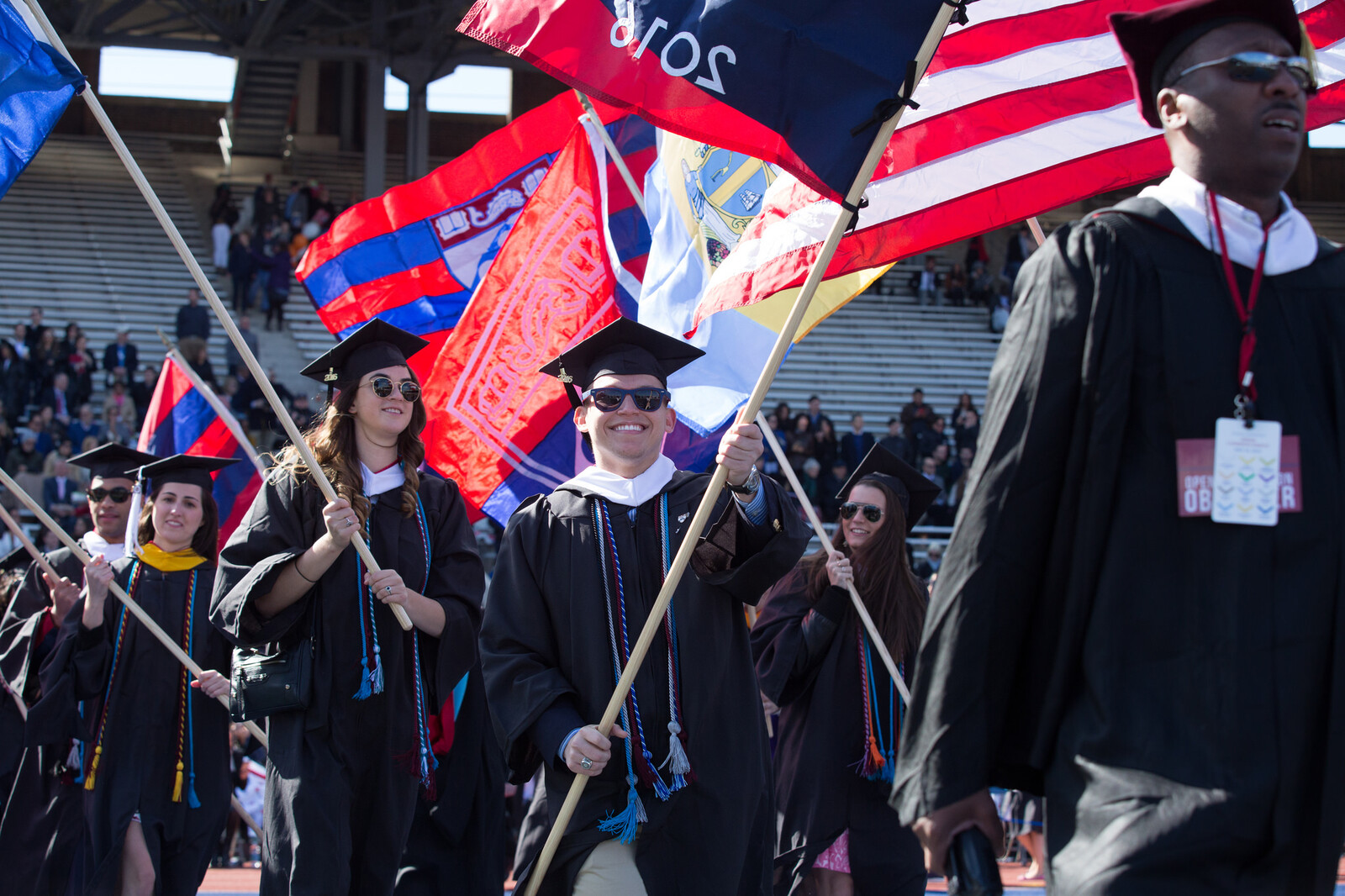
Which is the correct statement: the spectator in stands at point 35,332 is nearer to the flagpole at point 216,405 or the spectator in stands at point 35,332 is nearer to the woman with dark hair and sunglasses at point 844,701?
the flagpole at point 216,405

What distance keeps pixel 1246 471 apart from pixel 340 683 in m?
3.56

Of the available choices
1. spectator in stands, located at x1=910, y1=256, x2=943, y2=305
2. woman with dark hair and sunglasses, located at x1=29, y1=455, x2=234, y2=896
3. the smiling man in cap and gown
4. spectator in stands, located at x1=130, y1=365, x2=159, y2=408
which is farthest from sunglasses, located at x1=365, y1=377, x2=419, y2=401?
spectator in stands, located at x1=910, y1=256, x2=943, y2=305

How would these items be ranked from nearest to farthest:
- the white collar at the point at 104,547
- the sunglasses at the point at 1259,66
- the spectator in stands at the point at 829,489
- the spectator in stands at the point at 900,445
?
1. the sunglasses at the point at 1259,66
2. the white collar at the point at 104,547
3. the spectator in stands at the point at 829,489
4. the spectator in stands at the point at 900,445

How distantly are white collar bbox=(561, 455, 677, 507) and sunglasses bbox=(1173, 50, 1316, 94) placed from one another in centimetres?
243

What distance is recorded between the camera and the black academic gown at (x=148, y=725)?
6914 millimetres

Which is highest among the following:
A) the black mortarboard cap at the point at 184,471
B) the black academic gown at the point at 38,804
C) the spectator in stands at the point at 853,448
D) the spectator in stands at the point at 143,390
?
the spectator in stands at the point at 143,390

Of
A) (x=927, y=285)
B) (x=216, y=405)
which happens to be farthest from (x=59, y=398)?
(x=927, y=285)

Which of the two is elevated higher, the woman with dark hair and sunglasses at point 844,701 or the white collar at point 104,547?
the white collar at point 104,547

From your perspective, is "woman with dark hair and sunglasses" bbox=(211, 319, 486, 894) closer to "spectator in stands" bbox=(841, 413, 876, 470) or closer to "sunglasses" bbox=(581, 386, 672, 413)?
"sunglasses" bbox=(581, 386, 672, 413)

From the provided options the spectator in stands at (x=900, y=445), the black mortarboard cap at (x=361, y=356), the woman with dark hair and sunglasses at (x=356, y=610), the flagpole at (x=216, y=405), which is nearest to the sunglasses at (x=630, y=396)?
the woman with dark hair and sunglasses at (x=356, y=610)

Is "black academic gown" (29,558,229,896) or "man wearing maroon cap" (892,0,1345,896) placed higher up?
"man wearing maroon cap" (892,0,1345,896)

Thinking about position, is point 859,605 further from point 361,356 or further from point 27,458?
point 27,458

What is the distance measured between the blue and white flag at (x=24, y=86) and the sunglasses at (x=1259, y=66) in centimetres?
359

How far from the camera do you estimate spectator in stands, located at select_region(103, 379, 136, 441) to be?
1894 centimetres
